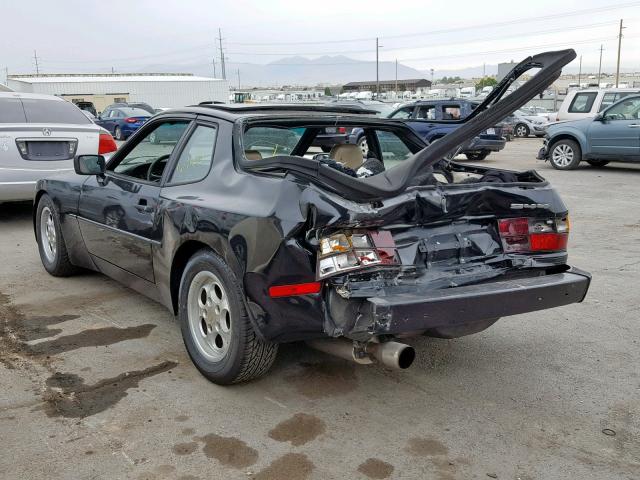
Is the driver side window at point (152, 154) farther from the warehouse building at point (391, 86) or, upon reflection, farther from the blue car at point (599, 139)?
the warehouse building at point (391, 86)

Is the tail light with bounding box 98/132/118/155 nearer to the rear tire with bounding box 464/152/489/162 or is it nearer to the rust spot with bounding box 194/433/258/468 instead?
the rust spot with bounding box 194/433/258/468

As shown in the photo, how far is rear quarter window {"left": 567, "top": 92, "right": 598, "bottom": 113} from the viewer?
53.4 ft

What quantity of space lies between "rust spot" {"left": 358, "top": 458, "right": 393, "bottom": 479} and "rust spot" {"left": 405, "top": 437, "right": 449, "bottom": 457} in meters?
0.17

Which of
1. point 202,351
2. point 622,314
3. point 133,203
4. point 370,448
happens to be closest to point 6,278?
point 133,203

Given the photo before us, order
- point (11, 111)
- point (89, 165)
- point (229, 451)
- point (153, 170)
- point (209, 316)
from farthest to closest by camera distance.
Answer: point (11, 111) < point (89, 165) < point (153, 170) < point (209, 316) < point (229, 451)

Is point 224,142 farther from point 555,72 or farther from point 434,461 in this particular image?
point 434,461

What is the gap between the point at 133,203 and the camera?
427 cm

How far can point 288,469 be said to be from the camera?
279cm

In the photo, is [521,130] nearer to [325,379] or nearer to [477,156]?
[477,156]

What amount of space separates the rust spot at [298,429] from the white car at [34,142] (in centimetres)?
521

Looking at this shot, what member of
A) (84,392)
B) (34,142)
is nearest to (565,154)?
(34,142)

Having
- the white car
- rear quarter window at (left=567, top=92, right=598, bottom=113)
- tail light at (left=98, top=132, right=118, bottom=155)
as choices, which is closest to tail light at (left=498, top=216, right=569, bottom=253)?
the white car

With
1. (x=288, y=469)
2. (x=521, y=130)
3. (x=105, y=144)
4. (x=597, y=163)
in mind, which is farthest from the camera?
(x=521, y=130)

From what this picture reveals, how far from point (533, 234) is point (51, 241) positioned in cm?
419
